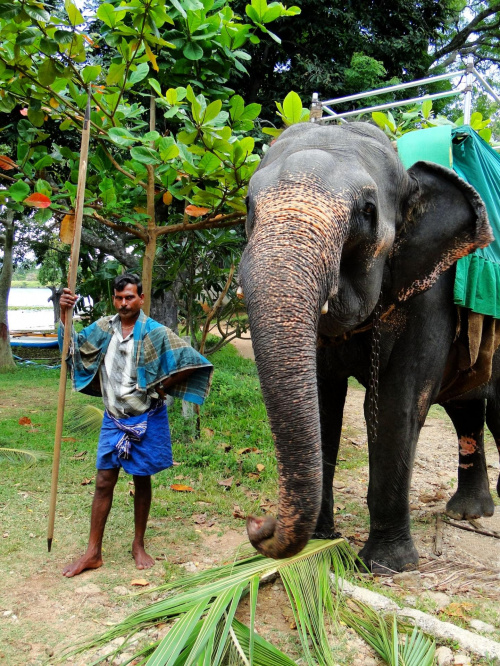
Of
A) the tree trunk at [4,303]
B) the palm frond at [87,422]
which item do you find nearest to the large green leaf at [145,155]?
the palm frond at [87,422]

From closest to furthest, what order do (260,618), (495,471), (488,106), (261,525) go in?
(261,525), (260,618), (495,471), (488,106)

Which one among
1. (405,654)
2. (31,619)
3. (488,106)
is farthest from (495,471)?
(488,106)

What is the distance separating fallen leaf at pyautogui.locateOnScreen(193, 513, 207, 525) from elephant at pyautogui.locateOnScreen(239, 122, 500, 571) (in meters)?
1.08

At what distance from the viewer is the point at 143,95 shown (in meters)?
4.47

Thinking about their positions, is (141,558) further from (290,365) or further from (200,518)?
(290,365)

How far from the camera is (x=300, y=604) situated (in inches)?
119

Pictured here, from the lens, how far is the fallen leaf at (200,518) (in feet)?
15.7

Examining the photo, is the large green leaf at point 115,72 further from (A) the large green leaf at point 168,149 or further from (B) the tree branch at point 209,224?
(B) the tree branch at point 209,224

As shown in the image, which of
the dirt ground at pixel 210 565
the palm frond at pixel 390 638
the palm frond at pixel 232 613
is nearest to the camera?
the palm frond at pixel 232 613

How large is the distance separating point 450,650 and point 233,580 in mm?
1048

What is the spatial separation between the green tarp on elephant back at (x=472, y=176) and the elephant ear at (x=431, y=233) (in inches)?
10.4

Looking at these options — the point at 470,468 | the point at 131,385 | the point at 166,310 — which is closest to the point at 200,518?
the point at 131,385

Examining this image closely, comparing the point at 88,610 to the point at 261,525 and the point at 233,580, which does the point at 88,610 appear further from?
the point at 261,525

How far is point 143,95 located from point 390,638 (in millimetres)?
3717
